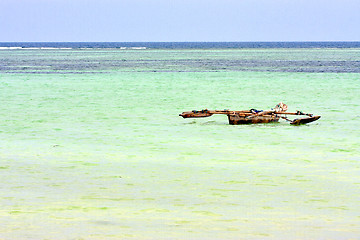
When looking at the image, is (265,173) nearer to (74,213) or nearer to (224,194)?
(224,194)

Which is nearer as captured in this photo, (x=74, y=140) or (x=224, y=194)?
(x=224, y=194)

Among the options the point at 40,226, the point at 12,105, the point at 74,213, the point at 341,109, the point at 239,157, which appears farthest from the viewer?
the point at 12,105

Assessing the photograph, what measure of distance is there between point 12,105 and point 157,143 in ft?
38.8

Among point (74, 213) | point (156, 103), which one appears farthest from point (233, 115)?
point (74, 213)

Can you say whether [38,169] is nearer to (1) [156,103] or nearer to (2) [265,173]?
(2) [265,173]

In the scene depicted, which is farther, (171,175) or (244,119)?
(244,119)

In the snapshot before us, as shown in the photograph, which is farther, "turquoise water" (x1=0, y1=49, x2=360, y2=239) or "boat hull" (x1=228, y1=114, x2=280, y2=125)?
"boat hull" (x1=228, y1=114, x2=280, y2=125)

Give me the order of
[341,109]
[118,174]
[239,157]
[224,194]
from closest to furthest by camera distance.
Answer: [224,194] → [118,174] → [239,157] → [341,109]

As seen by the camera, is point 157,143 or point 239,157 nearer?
point 239,157

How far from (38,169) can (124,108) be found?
12223mm

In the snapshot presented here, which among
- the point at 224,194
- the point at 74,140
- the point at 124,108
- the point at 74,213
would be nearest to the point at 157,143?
the point at 74,140

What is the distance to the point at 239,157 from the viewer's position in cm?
1305

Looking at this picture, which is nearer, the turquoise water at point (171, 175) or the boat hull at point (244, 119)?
the turquoise water at point (171, 175)

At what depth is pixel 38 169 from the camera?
11.6 meters
